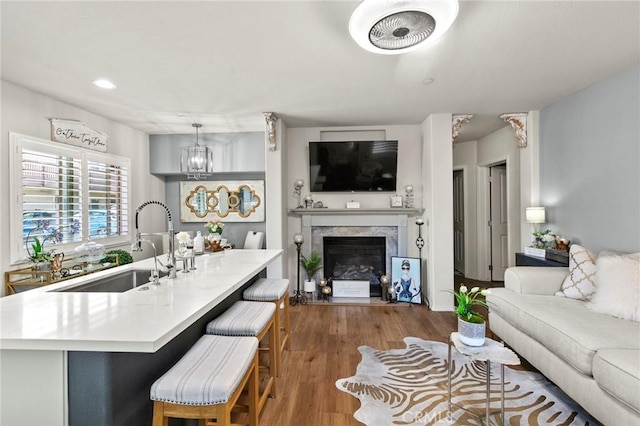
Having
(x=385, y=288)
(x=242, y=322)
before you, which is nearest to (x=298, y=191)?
(x=385, y=288)

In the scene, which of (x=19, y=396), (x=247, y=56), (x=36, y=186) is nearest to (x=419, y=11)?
(x=247, y=56)

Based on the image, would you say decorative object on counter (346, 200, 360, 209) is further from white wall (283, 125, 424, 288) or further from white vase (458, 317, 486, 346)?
white vase (458, 317, 486, 346)

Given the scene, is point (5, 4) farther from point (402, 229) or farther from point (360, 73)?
point (402, 229)

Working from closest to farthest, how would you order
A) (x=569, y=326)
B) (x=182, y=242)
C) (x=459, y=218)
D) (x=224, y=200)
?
(x=569, y=326) → (x=182, y=242) → (x=224, y=200) → (x=459, y=218)

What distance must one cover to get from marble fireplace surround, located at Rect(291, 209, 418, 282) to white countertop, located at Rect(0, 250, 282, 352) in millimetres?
2461

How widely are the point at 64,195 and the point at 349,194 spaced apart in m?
3.37

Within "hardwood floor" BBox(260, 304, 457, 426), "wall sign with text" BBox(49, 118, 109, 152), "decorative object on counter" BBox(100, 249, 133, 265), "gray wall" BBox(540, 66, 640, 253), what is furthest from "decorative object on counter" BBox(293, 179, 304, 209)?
"gray wall" BBox(540, 66, 640, 253)

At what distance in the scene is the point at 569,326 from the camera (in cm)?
184

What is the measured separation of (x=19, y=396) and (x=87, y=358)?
0.88 feet

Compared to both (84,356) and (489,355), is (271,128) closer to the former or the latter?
(84,356)

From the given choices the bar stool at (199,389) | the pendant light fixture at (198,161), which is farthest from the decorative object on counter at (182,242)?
the pendant light fixture at (198,161)

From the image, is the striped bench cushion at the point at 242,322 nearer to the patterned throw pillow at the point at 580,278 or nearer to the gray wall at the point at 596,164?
the patterned throw pillow at the point at 580,278

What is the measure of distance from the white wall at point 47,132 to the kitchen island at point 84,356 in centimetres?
187

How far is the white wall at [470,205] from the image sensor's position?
199 inches
